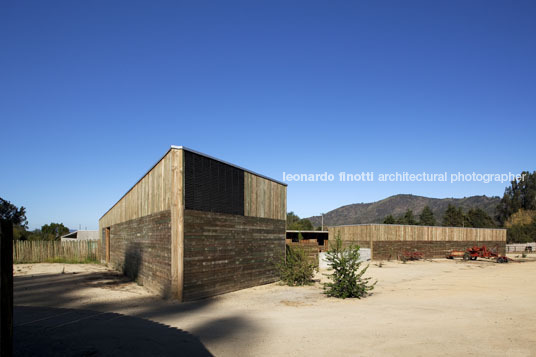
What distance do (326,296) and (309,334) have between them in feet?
18.3

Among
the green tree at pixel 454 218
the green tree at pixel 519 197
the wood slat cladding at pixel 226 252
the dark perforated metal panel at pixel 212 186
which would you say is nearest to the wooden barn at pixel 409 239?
the wood slat cladding at pixel 226 252

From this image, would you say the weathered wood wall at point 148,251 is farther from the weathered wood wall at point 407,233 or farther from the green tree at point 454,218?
the green tree at point 454,218

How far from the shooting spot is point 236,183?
15.0m

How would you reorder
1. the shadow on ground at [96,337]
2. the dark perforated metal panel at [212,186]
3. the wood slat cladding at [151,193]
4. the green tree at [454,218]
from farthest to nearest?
the green tree at [454,218] → the wood slat cladding at [151,193] → the dark perforated metal panel at [212,186] → the shadow on ground at [96,337]

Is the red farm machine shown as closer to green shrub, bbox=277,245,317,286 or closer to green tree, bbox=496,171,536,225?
green shrub, bbox=277,245,317,286

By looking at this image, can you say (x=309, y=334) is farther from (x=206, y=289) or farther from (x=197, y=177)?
(x=197, y=177)

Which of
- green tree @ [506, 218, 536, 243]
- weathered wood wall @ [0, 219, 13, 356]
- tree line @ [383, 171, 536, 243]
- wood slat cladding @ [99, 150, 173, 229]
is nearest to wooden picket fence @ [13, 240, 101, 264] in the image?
wood slat cladding @ [99, 150, 173, 229]

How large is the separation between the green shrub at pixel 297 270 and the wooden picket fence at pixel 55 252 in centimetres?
1850

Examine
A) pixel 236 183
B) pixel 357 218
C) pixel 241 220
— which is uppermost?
pixel 236 183

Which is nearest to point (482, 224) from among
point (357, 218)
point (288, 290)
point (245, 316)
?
point (288, 290)

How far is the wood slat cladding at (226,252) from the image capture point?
1205 centimetres

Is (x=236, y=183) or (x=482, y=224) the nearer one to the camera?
(x=236, y=183)

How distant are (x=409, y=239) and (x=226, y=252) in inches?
1108

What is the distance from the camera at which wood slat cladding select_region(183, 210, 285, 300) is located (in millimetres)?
12047
